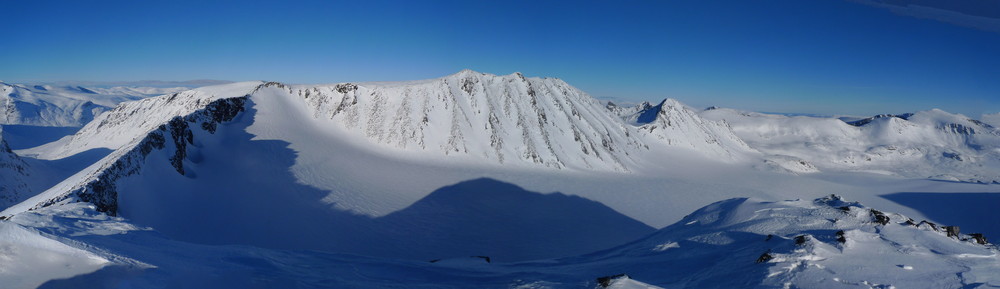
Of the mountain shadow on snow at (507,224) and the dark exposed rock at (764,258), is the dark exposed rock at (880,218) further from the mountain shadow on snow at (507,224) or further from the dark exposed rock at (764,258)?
the mountain shadow on snow at (507,224)

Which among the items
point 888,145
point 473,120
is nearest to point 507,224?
point 473,120

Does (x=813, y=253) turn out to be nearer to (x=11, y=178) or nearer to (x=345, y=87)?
(x=11, y=178)

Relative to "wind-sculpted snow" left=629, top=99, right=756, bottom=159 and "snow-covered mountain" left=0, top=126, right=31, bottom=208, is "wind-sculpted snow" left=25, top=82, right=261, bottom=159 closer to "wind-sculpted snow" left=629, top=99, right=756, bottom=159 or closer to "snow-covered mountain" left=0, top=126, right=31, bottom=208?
"snow-covered mountain" left=0, top=126, right=31, bottom=208

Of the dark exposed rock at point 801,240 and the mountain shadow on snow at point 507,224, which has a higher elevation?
the dark exposed rock at point 801,240

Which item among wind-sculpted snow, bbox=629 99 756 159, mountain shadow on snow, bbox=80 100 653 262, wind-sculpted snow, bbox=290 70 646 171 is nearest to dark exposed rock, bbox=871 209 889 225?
mountain shadow on snow, bbox=80 100 653 262

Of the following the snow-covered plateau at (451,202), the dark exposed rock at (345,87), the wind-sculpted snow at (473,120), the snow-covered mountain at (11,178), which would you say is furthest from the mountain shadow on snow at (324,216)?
the dark exposed rock at (345,87)

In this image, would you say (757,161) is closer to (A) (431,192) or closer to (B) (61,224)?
(A) (431,192)
